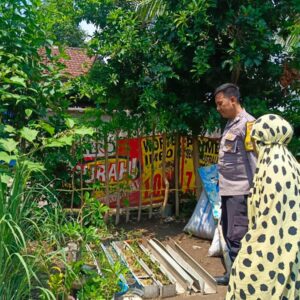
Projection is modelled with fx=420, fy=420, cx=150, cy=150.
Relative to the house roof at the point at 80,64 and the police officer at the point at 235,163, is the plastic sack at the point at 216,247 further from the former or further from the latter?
the house roof at the point at 80,64

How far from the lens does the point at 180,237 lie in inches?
208

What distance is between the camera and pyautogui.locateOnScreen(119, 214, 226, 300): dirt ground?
13.9ft

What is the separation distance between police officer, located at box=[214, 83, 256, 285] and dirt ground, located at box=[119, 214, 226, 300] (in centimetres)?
65

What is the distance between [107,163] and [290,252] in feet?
11.3

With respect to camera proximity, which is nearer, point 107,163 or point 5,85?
point 5,85

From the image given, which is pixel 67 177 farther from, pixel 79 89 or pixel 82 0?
pixel 82 0

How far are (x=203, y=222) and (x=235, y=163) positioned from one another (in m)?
1.70

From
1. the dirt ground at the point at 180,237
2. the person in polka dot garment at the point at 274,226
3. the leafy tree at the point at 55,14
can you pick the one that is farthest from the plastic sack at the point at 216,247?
the leafy tree at the point at 55,14

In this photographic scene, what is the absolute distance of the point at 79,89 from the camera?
5.20 m

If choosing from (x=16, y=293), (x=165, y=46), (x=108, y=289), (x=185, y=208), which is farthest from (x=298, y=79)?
(x=16, y=293)

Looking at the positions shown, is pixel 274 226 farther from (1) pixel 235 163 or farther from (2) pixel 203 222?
(2) pixel 203 222

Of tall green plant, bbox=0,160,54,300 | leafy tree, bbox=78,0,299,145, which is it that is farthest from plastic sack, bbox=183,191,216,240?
tall green plant, bbox=0,160,54,300

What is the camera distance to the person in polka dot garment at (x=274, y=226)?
8.29 ft

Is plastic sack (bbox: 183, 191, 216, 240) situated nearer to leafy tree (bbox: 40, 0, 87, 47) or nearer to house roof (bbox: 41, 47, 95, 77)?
house roof (bbox: 41, 47, 95, 77)
